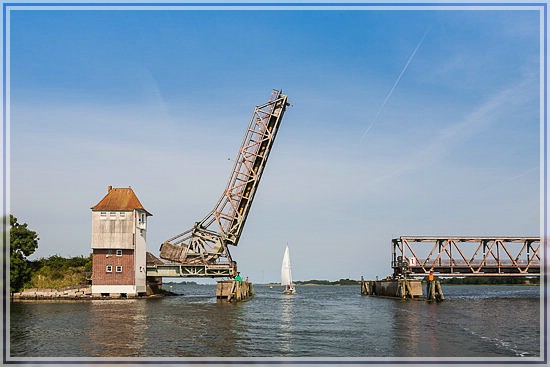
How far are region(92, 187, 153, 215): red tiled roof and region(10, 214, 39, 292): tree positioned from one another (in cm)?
547

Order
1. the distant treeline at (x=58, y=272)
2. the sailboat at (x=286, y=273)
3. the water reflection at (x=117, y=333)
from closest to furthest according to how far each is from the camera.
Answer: the water reflection at (x=117, y=333)
the distant treeline at (x=58, y=272)
the sailboat at (x=286, y=273)

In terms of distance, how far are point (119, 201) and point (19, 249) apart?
8.08 metres

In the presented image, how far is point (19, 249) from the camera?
4569cm

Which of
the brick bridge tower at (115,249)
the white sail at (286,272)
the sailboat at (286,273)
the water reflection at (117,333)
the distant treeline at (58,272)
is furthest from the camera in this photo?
the white sail at (286,272)

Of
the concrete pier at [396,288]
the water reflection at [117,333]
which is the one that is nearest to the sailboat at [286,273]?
the concrete pier at [396,288]

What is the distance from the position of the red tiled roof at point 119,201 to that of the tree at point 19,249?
5.47 m

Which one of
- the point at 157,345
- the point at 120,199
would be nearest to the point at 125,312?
the point at 157,345

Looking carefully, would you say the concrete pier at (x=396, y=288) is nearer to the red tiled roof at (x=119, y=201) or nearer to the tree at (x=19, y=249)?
the red tiled roof at (x=119, y=201)

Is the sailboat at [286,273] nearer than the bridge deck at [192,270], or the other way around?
the bridge deck at [192,270]

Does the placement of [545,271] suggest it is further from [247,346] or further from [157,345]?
[157,345]

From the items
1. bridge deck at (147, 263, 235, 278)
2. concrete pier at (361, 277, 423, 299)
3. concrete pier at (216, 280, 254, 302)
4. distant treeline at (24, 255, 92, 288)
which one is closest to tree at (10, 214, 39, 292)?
distant treeline at (24, 255, 92, 288)

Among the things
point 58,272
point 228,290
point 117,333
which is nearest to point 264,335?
point 117,333

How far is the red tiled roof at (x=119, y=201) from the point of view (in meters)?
45.6

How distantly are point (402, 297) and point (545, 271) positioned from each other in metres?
37.1
